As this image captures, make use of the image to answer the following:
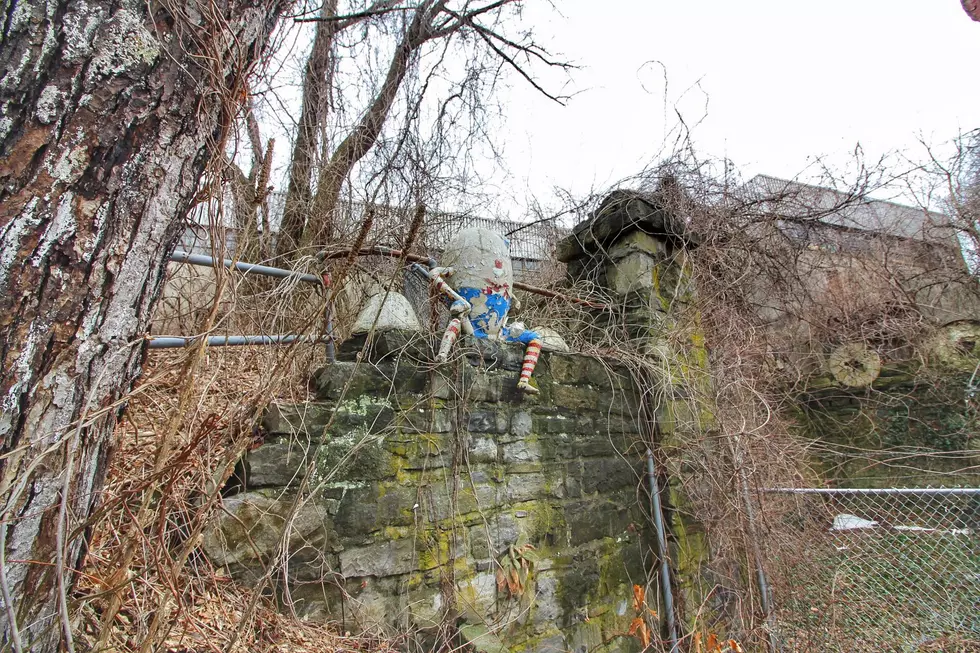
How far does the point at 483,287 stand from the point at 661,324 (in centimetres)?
149

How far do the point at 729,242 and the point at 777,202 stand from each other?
0.63 meters

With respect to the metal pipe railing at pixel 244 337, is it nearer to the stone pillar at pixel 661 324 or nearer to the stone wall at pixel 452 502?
the stone wall at pixel 452 502

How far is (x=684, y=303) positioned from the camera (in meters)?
4.15

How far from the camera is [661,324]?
12.8 feet

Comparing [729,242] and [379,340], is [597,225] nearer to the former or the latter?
[729,242]

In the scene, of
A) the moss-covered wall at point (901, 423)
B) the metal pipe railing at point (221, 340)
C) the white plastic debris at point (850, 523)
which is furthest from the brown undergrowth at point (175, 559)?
the moss-covered wall at point (901, 423)

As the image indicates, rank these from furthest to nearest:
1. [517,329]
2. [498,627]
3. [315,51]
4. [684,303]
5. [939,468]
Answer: [939,468] < [315,51] < [684,303] < [517,329] < [498,627]

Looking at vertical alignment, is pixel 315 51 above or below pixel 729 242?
above

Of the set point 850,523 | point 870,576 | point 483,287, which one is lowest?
point 870,576

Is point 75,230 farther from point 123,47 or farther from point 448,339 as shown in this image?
point 448,339

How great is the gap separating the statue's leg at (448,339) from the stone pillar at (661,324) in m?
1.34

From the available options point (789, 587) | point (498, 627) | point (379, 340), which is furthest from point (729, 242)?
point (498, 627)

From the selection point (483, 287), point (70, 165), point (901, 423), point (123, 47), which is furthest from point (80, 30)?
point (901, 423)

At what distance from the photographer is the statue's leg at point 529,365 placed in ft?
10.2
